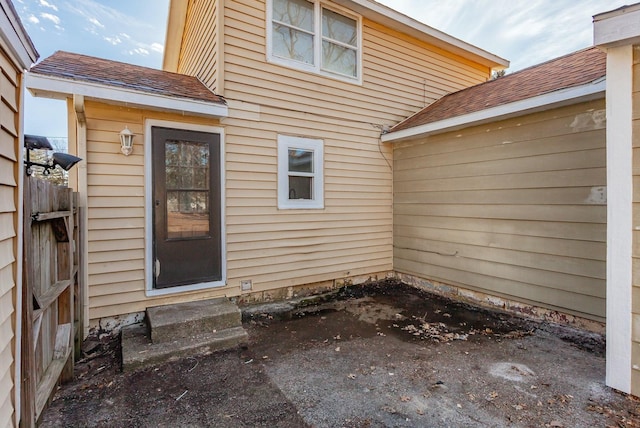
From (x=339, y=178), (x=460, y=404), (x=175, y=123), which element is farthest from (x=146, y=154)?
(x=460, y=404)

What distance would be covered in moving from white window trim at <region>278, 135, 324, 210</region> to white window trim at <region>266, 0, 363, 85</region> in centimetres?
117

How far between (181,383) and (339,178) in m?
3.75

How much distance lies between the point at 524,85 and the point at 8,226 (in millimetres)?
5861

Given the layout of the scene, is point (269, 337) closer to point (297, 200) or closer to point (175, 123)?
point (297, 200)

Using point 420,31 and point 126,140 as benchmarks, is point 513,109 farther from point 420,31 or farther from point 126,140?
point 126,140

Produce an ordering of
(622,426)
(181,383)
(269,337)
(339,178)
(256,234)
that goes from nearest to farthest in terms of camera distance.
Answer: (622,426) < (181,383) < (269,337) < (256,234) < (339,178)

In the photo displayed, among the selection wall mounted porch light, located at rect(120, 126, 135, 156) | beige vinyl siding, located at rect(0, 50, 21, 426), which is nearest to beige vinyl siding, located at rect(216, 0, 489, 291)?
wall mounted porch light, located at rect(120, 126, 135, 156)

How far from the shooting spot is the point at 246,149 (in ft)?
14.7

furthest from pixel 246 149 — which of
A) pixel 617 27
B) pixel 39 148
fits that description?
pixel 617 27

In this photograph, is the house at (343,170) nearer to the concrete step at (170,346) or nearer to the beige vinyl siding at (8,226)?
the concrete step at (170,346)

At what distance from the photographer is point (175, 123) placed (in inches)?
157

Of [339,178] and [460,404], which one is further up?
[339,178]

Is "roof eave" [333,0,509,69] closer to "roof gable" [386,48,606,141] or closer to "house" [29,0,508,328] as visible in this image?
"house" [29,0,508,328]

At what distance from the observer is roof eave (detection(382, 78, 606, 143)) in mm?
3386
